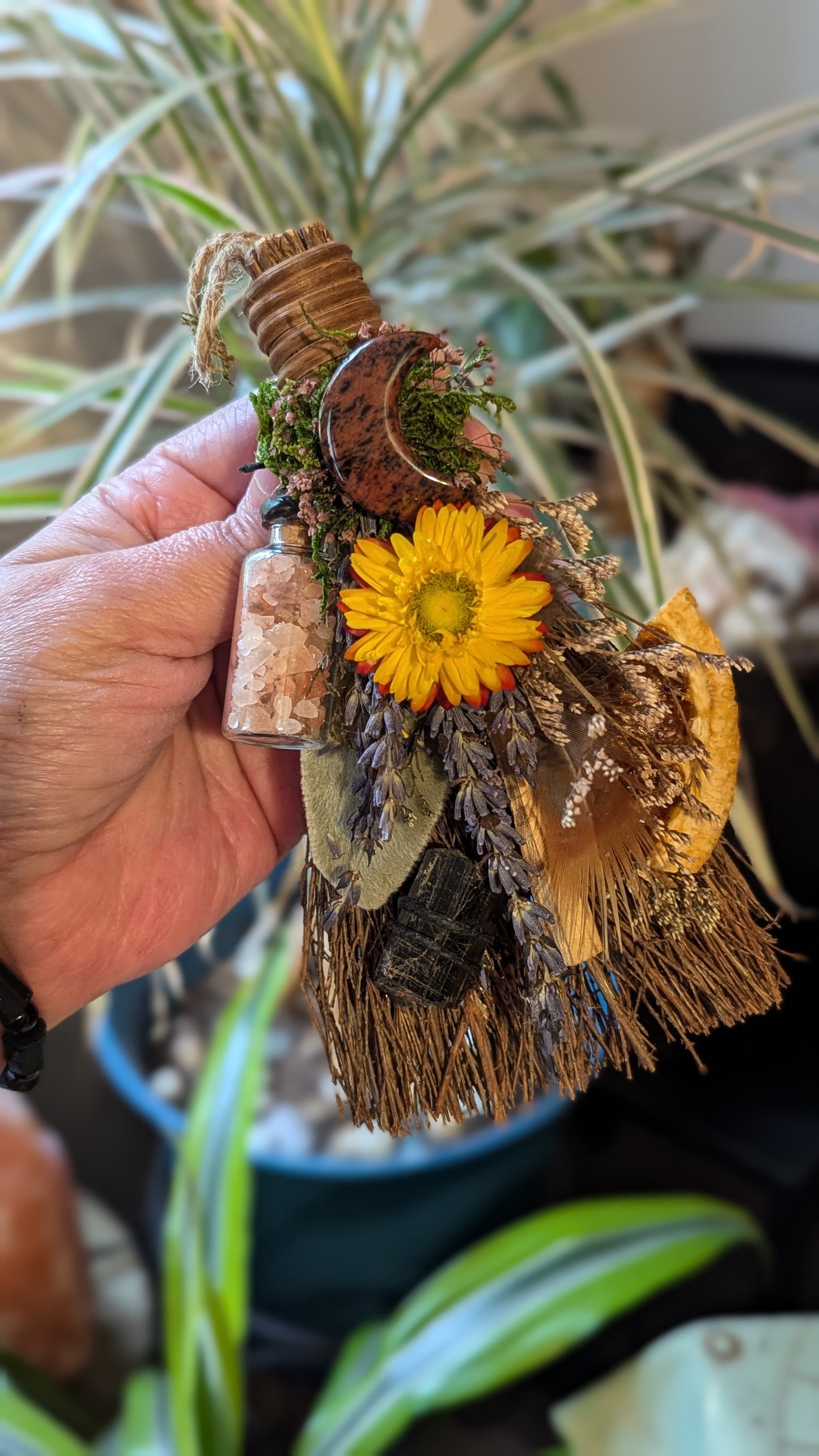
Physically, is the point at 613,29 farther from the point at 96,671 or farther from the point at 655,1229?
the point at 655,1229

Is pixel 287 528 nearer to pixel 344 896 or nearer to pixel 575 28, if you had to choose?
pixel 344 896

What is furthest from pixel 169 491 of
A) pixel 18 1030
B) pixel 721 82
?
pixel 721 82

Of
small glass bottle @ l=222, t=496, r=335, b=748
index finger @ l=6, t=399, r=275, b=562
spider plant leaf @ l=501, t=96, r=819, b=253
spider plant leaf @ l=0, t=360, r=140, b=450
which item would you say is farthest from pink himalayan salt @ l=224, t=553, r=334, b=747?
spider plant leaf @ l=501, t=96, r=819, b=253

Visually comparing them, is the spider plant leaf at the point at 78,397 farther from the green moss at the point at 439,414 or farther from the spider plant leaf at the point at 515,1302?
the spider plant leaf at the point at 515,1302

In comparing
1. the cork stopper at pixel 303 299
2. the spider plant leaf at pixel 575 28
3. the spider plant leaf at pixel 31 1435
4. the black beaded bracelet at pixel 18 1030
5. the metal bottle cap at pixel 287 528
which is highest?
the spider plant leaf at pixel 575 28

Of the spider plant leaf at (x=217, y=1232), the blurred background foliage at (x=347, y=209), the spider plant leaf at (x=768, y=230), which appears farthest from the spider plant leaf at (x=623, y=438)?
the spider plant leaf at (x=217, y=1232)

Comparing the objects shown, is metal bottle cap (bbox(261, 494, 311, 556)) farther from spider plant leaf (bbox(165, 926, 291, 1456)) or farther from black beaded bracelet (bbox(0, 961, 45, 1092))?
spider plant leaf (bbox(165, 926, 291, 1456))
